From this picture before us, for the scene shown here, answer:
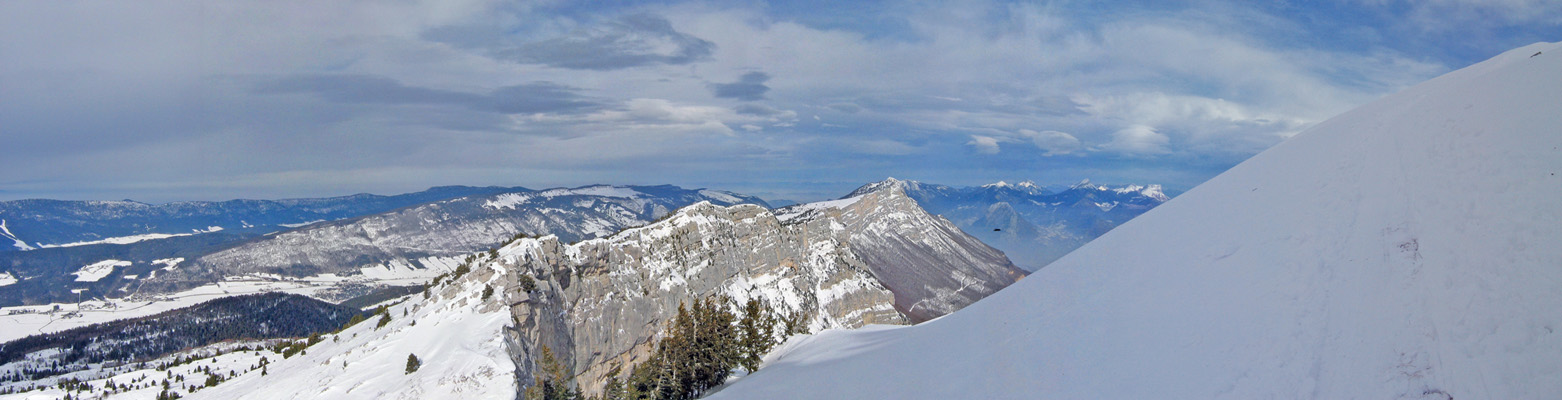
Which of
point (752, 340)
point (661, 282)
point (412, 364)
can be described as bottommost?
point (661, 282)

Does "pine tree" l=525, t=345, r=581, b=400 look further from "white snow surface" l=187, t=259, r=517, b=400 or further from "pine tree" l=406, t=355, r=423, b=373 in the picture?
"pine tree" l=406, t=355, r=423, b=373

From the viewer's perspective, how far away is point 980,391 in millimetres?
20250

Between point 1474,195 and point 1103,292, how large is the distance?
9.44 meters

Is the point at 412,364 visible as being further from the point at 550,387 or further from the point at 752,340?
the point at 752,340

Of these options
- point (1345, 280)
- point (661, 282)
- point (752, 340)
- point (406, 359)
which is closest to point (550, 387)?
point (406, 359)

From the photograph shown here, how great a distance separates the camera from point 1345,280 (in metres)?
14.8

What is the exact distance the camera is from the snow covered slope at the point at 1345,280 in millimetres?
12141

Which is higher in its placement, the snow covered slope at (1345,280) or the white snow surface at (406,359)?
the snow covered slope at (1345,280)

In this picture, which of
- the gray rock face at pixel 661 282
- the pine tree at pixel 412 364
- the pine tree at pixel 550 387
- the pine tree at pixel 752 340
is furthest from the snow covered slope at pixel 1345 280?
the gray rock face at pixel 661 282

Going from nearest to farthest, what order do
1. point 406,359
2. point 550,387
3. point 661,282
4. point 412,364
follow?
point 550,387 < point 412,364 < point 406,359 < point 661,282

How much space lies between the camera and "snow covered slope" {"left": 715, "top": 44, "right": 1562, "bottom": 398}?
12.1 metres

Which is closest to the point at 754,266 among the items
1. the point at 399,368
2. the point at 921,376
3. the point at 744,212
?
the point at 744,212

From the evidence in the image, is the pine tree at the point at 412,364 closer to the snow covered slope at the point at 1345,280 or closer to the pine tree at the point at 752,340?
the pine tree at the point at 752,340

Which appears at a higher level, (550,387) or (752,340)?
(752,340)
